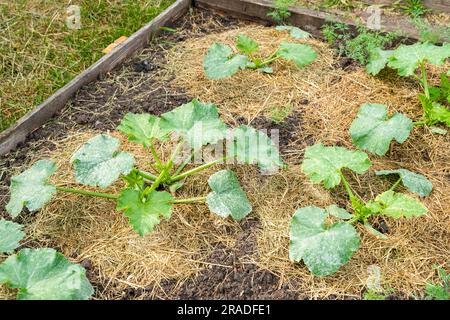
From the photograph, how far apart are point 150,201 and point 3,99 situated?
4.71 ft

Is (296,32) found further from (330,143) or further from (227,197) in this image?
(227,197)

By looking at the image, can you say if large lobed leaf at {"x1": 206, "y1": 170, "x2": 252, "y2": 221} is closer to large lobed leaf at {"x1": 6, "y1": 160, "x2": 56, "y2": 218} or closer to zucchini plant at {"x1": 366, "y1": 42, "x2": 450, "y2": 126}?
large lobed leaf at {"x1": 6, "y1": 160, "x2": 56, "y2": 218}

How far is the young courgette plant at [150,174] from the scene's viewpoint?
7.29ft

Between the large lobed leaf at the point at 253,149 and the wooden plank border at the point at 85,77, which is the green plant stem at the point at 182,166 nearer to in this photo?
the large lobed leaf at the point at 253,149

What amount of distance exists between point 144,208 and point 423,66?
5.53 ft

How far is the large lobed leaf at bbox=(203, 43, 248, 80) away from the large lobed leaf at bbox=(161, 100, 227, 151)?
539mm

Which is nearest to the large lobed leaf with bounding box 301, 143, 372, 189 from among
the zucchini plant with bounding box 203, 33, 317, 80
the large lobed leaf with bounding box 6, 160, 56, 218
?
the zucchini plant with bounding box 203, 33, 317, 80

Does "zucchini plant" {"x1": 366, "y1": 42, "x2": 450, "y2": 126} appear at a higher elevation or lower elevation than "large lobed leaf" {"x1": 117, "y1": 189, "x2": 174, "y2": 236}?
higher

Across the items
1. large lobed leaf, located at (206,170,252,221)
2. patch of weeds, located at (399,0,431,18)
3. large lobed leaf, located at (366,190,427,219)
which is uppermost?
patch of weeds, located at (399,0,431,18)

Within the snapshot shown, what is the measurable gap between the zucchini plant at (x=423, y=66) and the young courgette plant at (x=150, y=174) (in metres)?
0.92

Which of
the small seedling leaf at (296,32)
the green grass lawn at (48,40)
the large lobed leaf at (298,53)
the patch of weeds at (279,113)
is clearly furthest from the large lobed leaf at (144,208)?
the small seedling leaf at (296,32)

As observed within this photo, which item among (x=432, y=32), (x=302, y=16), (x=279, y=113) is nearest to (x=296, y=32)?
(x=302, y=16)

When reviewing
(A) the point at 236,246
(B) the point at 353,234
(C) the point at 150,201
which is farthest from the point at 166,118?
(B) the point at 353,234

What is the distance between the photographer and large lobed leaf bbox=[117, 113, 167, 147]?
93.7 inches
